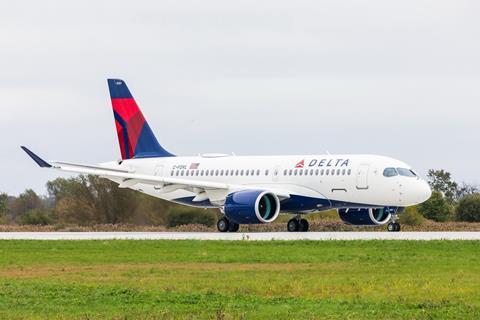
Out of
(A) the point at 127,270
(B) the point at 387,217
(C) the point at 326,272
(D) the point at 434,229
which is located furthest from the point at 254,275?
(D) the point at 434,229

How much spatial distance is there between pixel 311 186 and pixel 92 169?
11.5m

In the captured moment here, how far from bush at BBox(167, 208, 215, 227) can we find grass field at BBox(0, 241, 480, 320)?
74.6 ft

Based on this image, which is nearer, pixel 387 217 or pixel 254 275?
pixel 254 275

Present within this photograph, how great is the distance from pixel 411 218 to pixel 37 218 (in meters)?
23.8

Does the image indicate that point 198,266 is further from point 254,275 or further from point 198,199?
point 198,199

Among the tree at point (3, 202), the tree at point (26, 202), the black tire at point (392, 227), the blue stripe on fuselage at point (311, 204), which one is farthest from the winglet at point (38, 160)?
the tree at point (26, 202)

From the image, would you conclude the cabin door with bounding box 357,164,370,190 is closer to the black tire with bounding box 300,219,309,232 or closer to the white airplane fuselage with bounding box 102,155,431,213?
the white airplane fuselage with bounding box 102,155,431,213

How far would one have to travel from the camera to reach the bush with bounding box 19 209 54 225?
7188 centimetres

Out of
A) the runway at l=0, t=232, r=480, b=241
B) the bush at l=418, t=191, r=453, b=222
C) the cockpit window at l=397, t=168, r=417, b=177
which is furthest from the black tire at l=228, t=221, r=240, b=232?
the bush at l=418, t=191, r=453, b=222

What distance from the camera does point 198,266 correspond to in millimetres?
30297

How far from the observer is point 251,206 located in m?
50.5

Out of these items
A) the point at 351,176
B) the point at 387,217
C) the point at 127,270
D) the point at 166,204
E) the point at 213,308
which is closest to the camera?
the point at 213,308

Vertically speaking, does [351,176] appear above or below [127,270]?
above

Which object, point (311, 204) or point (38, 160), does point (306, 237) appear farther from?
point (38, 160)
